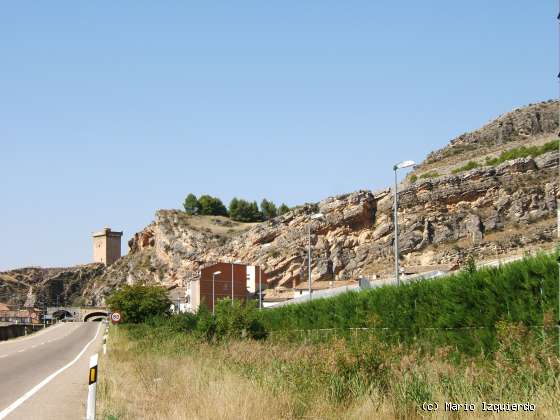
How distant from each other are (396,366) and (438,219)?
8961 cm

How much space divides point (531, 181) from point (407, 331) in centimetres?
7785

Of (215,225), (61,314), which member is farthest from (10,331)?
(61,314)

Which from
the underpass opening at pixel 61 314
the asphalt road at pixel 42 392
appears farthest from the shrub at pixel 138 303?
the underpass opening at pixel 61 314

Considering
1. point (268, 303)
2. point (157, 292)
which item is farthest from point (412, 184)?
point (157, 292)

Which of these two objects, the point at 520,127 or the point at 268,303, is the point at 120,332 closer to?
the point at 268,303

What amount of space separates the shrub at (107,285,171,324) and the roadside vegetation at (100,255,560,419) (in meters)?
28.0

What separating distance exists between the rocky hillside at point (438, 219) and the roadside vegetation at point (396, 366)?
5297 cm

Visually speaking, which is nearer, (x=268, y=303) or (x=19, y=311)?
(x=268, y=303)

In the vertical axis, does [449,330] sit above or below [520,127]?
below

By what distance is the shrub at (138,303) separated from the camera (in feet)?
183

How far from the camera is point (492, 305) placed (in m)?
18.1

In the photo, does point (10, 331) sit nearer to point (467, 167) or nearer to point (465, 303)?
point (465, 303)

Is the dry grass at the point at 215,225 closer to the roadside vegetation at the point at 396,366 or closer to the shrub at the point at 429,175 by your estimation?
the shrub at the point at 429,175

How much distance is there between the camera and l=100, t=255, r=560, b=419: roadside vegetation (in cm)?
1016
